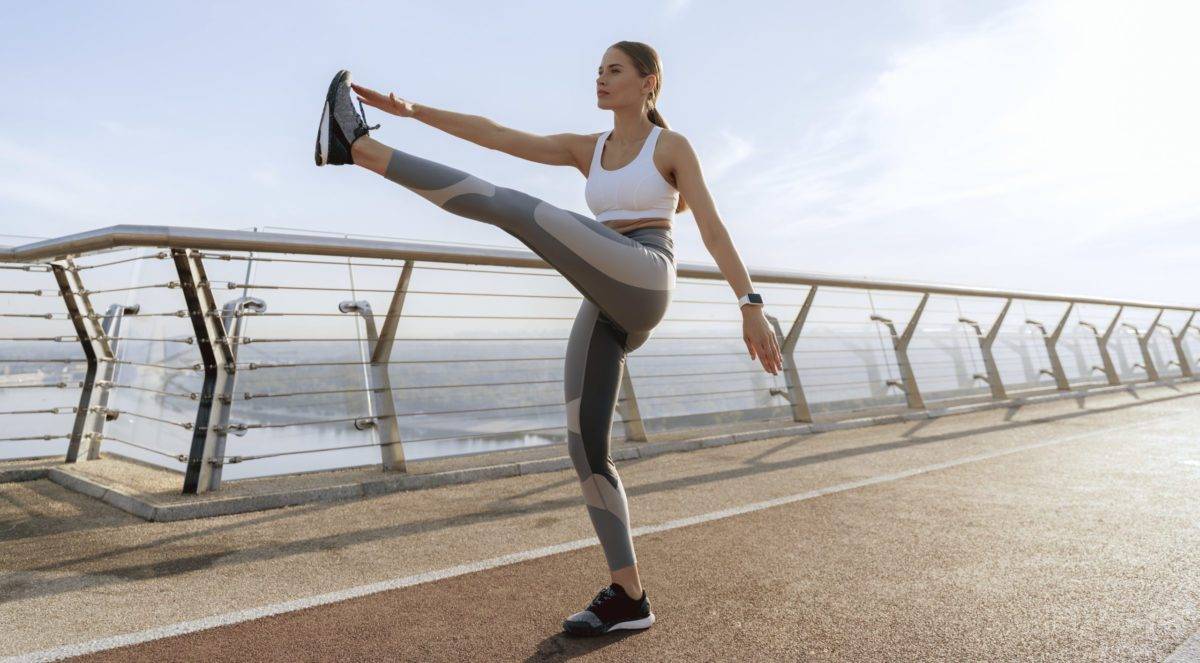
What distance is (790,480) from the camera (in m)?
4.13

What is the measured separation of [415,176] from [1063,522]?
9.49 feet

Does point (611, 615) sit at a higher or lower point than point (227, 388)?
lower

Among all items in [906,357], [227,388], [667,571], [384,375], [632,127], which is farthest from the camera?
[906,357]

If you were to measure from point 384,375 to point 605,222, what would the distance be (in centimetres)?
229

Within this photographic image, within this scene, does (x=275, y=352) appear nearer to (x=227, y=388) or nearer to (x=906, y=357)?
(x=227, y=388)

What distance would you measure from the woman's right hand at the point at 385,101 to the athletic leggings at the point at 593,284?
601 millimetres

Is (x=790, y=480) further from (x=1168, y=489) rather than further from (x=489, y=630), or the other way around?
(x=489, y=630)

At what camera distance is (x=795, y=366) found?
653 cm

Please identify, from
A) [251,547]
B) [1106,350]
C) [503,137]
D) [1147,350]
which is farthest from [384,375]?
[1147,350]

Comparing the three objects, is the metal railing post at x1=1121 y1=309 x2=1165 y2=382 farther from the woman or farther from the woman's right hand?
the woman's right hand

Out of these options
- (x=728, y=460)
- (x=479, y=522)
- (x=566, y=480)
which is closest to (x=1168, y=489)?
(x=728, y=460)

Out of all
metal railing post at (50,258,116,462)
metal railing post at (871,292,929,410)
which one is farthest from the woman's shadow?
metal railing post at (871,292,929,410)

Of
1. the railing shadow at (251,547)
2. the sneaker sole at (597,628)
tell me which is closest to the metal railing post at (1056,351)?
the railing shadow at (251,547)

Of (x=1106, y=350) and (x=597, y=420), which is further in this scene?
(x=1106, y=350)
